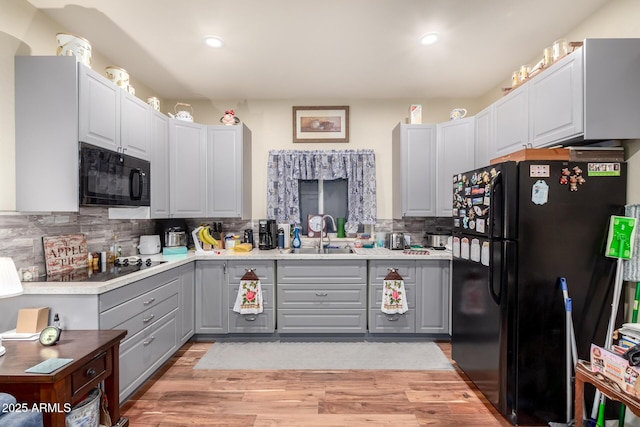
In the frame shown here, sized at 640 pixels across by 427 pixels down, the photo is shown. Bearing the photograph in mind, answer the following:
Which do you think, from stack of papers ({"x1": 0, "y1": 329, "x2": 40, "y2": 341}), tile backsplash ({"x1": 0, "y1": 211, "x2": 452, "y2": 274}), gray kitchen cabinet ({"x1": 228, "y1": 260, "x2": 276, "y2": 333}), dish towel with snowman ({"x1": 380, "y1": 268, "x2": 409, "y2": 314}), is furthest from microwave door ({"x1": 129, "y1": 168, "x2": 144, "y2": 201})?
dish towel with snowman ({"x1": 380, "y1": 268, "x2": 409, "y2": 314})

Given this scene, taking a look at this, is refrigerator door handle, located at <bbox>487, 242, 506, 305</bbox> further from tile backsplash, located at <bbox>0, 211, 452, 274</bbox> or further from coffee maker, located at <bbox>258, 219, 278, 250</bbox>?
coffee maker, located at <bbox>258, 219, 278, 250</bbox>

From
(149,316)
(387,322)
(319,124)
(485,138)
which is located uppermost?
(319,124)

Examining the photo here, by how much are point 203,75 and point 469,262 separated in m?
3.09

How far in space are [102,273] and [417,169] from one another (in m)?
3.07

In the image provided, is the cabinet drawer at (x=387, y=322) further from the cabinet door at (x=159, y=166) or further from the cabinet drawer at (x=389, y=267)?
the cabinet door at (x=159, y=166)

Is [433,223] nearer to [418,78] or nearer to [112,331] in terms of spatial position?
[418,78]

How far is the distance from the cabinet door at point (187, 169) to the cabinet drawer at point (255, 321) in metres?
1.21

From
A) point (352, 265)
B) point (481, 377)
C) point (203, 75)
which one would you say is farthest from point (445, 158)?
point (203, 75)

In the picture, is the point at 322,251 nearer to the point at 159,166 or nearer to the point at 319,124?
the point at 319,124

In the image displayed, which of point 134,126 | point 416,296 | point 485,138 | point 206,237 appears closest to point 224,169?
point 206,237

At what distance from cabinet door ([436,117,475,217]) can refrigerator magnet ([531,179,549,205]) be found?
145 cm

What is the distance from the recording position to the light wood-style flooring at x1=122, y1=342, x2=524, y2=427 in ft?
6.34

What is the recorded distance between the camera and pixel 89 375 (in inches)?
58.7

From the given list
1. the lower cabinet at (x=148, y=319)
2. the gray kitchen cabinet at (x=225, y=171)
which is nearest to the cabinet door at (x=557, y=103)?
the gray kitchen cabinet at (x=225, y=171)
